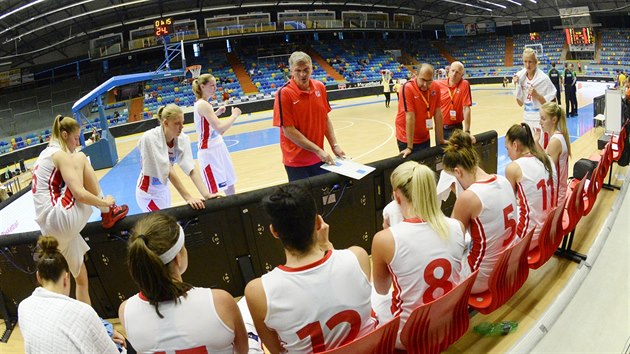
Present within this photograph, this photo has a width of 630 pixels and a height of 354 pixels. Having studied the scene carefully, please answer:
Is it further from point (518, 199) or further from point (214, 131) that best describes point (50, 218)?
point (518, 199)

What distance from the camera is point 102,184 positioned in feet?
31.2

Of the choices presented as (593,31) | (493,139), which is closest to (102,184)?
(493,139)

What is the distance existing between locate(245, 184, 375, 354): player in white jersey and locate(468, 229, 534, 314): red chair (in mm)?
1021

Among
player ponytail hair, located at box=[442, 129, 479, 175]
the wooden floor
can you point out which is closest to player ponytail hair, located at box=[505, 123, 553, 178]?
player ponytail hair, located at box=[442, 129, 479, 175]

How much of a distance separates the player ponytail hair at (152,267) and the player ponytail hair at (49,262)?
1.85 feet

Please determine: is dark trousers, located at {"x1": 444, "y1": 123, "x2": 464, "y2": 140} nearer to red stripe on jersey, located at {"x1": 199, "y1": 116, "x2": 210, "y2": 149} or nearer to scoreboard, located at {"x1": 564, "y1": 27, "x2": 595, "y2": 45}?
red stripe on jersey, located at {"x1": 199, "y1": 116, "x2": 210, "y2": 149}

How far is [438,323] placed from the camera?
6.77 feet

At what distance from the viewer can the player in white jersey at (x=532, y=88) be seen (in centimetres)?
522

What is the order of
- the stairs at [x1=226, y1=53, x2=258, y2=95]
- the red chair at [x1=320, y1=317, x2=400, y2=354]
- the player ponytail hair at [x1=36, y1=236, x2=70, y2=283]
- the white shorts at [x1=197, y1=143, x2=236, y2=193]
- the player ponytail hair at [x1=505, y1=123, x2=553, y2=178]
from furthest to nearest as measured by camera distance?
the stairs at [x1=226, y1=53, x2=258, y2=95], the white shorts at [x1=197, y1=143, x2=236, y2=193], the player ponytail hair at [x1=505, y1=123, x2=553, y2=178], the player ponytail hair at [x1=36, y1=236, x2=70, y2=283], the red chair at [x1=320, y1=317, x2=400, y2=354]

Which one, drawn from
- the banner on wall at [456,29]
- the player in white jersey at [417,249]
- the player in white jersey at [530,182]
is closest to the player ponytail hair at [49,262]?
the player in white jersey at [417,249]

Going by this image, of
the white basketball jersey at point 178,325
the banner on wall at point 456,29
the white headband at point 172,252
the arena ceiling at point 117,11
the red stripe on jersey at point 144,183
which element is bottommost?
the white basketball jersey at point 178,325

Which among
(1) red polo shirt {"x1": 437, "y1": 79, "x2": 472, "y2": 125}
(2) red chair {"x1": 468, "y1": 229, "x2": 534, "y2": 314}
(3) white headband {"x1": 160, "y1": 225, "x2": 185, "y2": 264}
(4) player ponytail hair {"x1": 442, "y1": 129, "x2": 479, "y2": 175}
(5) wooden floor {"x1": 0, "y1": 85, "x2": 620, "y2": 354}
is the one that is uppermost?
(1) red polo shirt {"x1": 437, "y1": 79, "x2": 472, "y2": 125}

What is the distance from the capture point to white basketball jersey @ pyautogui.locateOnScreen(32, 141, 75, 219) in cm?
286

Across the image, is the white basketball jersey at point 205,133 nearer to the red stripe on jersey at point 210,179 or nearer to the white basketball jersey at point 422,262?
the red stripe on jersey at point 210,179
